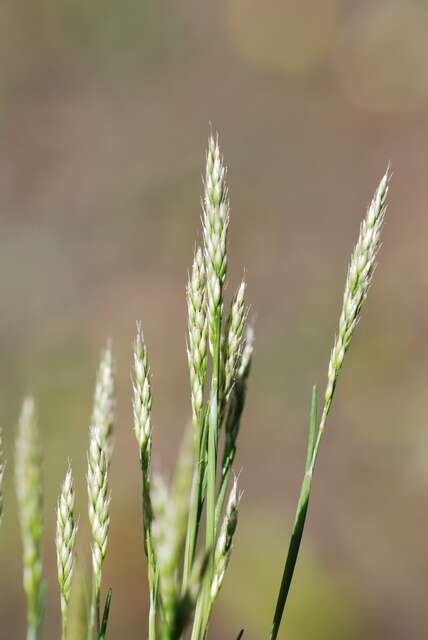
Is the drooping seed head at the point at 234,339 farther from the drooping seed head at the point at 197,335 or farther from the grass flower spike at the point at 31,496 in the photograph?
the grass flower spike at the point at 31,496

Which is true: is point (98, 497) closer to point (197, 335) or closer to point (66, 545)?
point (66, 545)

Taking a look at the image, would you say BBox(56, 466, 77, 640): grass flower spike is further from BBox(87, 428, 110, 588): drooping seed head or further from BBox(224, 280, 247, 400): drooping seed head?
BBox(224, 280, 247, 400): drooping seed head

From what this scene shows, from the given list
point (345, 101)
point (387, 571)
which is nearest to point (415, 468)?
point (387, 571)

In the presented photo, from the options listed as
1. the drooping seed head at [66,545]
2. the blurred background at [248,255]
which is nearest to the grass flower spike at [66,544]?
the drooping seed head at [66,545]

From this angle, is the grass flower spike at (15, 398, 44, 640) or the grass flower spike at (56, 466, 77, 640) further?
the grass flower spike at (56, 466, 77, 640)

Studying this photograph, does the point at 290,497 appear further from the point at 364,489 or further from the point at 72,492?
the point at 72,492

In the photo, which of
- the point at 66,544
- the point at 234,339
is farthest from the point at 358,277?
the point at 66,544

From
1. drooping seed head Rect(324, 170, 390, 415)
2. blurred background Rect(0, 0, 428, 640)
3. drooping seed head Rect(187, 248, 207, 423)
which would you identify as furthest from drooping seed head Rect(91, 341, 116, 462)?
blurred background Rect(0, 0, 428, 640)
